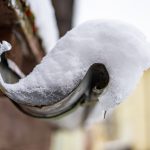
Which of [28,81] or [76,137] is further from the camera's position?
[76,137]

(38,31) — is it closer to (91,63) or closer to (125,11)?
(125,11)

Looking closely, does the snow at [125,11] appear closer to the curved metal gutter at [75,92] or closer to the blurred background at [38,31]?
the blurred background at [38,31]

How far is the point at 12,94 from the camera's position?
2.54 feet

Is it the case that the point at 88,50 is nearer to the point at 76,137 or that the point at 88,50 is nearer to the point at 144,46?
the point at 144,46

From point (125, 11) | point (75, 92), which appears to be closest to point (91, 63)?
point (75, 92)

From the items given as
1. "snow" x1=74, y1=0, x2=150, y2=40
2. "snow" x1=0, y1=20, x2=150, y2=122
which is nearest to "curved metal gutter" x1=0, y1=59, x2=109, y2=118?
"snow" x1=0, y1=20, x2=150, y2=122

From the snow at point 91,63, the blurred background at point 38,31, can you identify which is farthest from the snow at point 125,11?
the snow at point 91,63

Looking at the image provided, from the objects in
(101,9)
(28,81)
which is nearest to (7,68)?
(28,81)

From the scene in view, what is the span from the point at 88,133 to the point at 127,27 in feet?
16.5

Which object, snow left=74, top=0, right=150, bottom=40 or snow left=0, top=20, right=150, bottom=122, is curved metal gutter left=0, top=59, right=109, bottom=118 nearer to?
snow left=0, top=20, right=150, bottom=122

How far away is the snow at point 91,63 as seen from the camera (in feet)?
2.50

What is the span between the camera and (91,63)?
78 centimetres

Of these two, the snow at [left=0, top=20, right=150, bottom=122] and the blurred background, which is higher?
the snow at [left=0, top=20, right=150, bottom=122]

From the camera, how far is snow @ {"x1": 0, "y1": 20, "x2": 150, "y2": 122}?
0.76m
